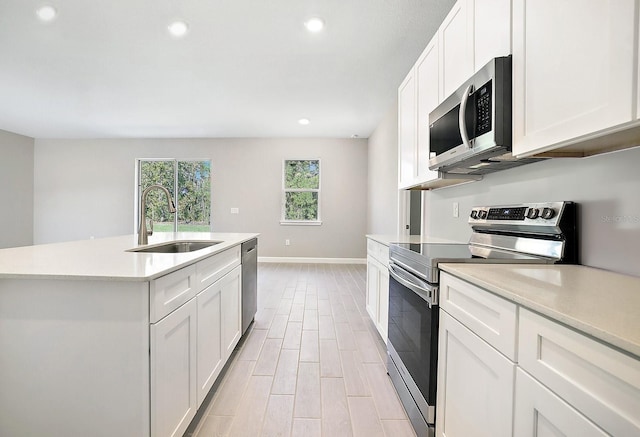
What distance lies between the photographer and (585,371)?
60cm

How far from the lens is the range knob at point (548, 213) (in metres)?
1.24

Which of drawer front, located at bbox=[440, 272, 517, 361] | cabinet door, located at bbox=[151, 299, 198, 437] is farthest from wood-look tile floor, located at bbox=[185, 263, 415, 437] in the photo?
drawer front, located at bbox=[440, 272, 517, 361]

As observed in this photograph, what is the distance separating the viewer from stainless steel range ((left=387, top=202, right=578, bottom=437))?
1.23 metres

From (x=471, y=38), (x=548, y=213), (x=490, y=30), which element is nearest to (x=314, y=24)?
(x=471, y=38)

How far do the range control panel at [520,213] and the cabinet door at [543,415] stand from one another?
2.52ft

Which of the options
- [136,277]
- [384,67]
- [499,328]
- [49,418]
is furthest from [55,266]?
[384,67]

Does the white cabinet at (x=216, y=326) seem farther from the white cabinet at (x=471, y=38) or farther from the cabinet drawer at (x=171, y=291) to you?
the white cabinet at (x=471, y=38)

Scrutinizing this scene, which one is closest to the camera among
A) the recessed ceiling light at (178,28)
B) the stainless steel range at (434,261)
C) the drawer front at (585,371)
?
the drawer front at (585,371)

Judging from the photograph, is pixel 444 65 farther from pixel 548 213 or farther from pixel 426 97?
pixel 548 213

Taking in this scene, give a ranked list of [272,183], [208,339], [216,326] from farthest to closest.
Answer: [272,183] → [216,326] → [208,339]

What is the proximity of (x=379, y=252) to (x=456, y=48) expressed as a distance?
1.47m

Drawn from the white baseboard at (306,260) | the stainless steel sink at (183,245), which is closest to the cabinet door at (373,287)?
the stainless steel sink at (183,245)

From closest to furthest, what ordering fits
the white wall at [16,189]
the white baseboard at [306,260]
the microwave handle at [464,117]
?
the microwave handle at [464,117] < the white wall at [16,189] < the white baseboard at [306,260]

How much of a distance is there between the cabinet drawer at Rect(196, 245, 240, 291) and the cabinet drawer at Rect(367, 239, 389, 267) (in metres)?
1.13
